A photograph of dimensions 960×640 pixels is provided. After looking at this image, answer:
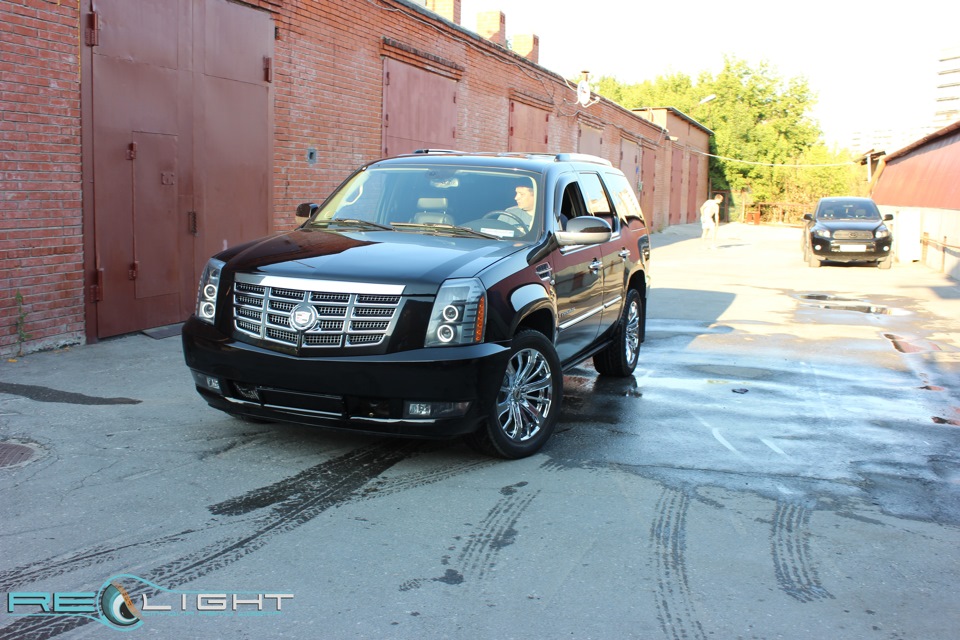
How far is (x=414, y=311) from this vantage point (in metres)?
5.13

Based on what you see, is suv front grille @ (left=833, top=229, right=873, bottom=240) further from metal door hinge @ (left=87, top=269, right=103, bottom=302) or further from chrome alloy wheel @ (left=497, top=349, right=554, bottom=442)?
chrome alloy wheel @ (left=497, top=349, right=554, bottom=442)

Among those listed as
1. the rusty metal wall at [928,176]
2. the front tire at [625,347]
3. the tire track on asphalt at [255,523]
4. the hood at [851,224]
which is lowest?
the tire track on asphalt at [255,523]

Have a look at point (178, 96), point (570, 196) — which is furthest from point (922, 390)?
point (178, 96)

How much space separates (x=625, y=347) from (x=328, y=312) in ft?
13.1

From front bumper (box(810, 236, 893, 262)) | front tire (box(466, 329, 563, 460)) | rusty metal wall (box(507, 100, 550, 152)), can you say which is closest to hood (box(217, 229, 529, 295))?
front tire (box(466, 329, 563, 460))

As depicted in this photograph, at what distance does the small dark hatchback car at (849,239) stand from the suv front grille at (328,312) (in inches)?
812

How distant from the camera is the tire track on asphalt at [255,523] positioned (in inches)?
136

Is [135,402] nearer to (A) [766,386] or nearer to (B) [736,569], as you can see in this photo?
(B) [736,569]

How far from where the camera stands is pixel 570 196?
7156 mm

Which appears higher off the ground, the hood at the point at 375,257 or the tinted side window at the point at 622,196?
the tinted side window at the point at 622,196

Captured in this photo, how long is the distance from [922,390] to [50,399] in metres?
7.19

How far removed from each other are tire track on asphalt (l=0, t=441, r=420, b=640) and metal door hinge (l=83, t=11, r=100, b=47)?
5.43m

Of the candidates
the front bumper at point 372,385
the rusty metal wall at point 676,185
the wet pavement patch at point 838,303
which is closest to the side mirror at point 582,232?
the front bumper at point 372,385

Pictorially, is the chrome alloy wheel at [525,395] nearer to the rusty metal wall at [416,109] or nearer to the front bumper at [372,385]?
the front bumper at [372,385]
